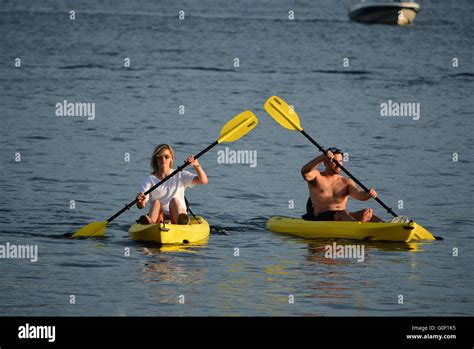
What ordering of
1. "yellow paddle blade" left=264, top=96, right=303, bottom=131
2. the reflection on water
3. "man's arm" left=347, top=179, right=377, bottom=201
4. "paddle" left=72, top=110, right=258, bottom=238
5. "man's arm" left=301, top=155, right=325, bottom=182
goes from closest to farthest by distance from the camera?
the reflection on water → "man's arm" left=347, top=179, right=377, bottom=201 → "man's arm" left=301, top=155, right=325, bottom=182 → "paddle" left=72, top=110, right=258, bottom=238 → "yellow paddle blade" left=264, top=96, right=303, bottom=131

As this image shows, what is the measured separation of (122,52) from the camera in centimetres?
5103

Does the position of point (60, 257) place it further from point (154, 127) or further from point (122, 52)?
point (122, 52)

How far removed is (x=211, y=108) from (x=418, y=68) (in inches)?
527

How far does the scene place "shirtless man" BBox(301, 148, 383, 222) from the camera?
785 inches

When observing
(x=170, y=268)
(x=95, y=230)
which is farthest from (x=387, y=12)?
(x=170, y=268)

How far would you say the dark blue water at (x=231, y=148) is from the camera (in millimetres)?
16828

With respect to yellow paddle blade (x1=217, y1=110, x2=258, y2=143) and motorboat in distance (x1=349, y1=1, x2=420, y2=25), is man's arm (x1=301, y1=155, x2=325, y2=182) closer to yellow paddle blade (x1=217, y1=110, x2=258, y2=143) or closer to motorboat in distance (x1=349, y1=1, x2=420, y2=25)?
yellow paddle blade (x1=217, y1=110, x2=258, y2=143)

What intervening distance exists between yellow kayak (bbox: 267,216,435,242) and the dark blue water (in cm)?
22

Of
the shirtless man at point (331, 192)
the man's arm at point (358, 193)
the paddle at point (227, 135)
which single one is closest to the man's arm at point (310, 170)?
the shirtless man at point (331, 192)

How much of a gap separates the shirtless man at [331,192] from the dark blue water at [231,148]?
621mm

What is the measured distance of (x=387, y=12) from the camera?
64.2 m

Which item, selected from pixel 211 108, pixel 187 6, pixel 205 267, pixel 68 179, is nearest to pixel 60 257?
pixel 205 267

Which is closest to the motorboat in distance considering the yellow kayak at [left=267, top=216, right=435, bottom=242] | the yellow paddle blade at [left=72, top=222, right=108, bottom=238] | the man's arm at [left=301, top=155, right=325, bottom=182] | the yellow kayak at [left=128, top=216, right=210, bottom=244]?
the yellow kayak at [left=267, top=216, right=435, bottom=242]

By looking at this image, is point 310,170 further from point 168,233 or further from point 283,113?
point 168,233
